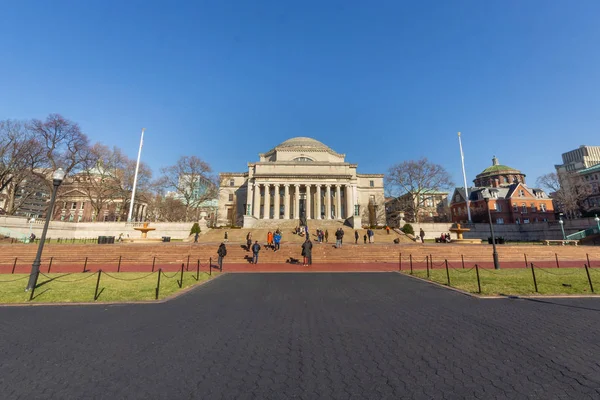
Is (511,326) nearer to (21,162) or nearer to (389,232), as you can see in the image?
(389,232)

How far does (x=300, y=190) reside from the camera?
190ft

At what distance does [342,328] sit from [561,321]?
554cm

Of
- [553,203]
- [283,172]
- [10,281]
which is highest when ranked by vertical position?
[283,172]

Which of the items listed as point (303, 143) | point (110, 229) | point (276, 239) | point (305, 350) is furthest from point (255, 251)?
point (303, 143)

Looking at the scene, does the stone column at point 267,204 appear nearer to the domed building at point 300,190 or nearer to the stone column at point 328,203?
the domed building at point 300,190

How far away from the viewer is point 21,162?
34.5 meters

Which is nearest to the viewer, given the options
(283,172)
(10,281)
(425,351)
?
(425,351)

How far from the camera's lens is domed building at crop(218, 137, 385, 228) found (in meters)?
52.6

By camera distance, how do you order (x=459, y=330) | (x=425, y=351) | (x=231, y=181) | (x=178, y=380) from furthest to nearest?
(x=231, y=181), (x=459, y=330), (x=425, y=351), (x=178, y=380)

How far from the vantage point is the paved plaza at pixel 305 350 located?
3.39m

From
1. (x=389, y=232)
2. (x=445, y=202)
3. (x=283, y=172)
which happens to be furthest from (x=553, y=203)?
(x=283, y=172)

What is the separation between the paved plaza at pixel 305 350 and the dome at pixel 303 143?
196 ft

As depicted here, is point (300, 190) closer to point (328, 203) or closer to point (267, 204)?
point (328, 203)

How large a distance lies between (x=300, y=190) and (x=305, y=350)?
5351 centimetres
